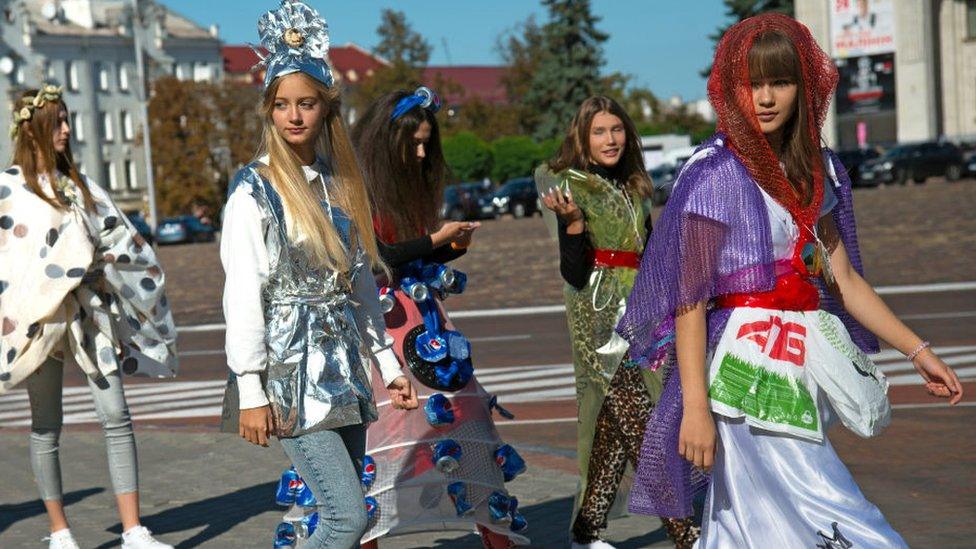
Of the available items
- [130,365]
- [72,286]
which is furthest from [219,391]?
[72,286]

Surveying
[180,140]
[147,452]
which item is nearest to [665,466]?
[147,452]

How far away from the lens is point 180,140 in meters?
83.6

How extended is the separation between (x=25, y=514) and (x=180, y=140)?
7764cm

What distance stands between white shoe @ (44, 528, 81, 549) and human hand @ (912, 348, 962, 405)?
3.87 m

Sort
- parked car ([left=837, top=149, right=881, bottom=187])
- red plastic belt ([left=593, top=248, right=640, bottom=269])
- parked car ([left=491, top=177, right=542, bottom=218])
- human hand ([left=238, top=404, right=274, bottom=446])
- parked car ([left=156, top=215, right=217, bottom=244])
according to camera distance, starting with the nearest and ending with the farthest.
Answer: human hand ([left=238, top=404, right=274, bottom=446]) → red plastic belt ([left=593, top=248, right=640, bottom=269]) → parked car ([left=837, top=149, right=881, bottom=187]) → parked car ([left=491, top=177, right=542, bottom=218]) → parked car ([left=156, top=215, right=217, bottom=244])

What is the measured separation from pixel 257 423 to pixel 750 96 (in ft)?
5.17

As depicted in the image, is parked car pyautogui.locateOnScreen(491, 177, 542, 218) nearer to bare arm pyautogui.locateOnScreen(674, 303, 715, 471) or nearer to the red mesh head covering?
the red mesh head covering

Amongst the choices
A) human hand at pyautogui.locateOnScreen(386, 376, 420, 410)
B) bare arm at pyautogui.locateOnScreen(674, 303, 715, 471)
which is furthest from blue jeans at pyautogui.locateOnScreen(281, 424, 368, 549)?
bare arm at pyautogui.locateOnScreen(674, 303, 715, 471)

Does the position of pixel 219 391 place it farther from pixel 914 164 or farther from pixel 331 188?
pixel 914 164

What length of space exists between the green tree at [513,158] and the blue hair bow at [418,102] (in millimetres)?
75978

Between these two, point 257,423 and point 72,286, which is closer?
point 257,423

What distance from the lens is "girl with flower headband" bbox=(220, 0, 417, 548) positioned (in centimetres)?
435

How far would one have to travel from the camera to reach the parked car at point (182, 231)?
61.9 m

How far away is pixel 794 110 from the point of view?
155 inches
